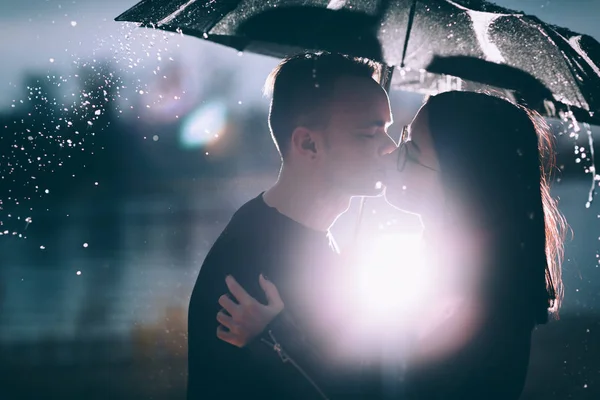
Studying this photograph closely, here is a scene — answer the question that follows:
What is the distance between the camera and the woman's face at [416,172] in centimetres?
271

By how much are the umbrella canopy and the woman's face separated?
32 cm

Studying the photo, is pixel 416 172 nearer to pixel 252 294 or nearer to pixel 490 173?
pixel 490 173

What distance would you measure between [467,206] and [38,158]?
4556 cm

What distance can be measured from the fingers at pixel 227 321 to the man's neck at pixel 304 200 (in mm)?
520

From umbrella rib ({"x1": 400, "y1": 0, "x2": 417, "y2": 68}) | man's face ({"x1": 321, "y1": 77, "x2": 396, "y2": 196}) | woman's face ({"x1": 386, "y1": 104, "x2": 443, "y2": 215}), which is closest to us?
umbrella rib ({"x1": 400, "y1": 0, "x2": 417, "y2": 68})

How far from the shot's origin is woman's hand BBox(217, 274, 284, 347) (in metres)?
2.43

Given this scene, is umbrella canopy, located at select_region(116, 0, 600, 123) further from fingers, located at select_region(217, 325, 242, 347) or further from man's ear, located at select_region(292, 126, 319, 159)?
fingers, located at select_region(217, 325, 242, 347)

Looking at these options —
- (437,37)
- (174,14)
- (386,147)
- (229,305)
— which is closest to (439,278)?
(386,147)

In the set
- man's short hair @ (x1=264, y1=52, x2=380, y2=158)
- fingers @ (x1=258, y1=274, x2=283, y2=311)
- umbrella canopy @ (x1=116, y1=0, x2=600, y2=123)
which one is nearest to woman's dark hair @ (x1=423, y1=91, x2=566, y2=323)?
umbrella canopy @ (x1=116, y1=0, x2=600, y2=123)

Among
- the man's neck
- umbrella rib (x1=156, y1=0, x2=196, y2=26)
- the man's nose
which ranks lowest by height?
the man's neck

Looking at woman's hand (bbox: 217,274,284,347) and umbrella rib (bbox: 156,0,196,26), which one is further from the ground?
umbrella rib (bbox: 156,0,196,26)

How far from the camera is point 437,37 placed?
2574mm

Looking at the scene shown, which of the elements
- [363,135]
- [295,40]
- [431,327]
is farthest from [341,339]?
[295,40]

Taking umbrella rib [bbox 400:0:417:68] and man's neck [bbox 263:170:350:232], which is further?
man's neck [bbox 263:170:350:232]
